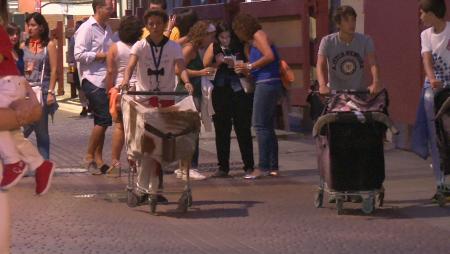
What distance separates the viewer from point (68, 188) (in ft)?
40.7

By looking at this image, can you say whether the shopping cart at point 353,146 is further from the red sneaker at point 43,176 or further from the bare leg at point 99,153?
the red sneaker at point 43,176

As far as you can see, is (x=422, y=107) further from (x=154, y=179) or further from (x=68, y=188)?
(x=68, y=188)

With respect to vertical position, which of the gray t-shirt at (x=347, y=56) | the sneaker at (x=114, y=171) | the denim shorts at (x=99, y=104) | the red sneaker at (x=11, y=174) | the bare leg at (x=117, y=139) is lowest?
the sneaker at (x=114, y=171)

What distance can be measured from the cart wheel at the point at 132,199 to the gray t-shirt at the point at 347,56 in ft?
6.98

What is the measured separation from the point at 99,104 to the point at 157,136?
3.47 metres

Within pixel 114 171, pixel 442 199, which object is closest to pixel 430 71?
pixel 442 199

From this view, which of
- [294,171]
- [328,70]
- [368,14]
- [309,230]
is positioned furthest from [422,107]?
[368,14]

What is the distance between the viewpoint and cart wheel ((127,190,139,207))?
1081 centimetres

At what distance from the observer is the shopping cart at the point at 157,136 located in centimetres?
1029

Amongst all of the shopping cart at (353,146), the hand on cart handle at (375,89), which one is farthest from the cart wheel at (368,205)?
the hand on cart handle at (375,89)

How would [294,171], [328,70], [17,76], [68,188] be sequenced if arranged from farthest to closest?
[294,171] → [68,188] → [328,70] → [17,76]

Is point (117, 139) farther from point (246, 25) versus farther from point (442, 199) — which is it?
point (442, 199)

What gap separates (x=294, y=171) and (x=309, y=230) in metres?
4.09

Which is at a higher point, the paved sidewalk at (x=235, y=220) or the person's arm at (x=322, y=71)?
the person's arm at (x=322, y=71)
